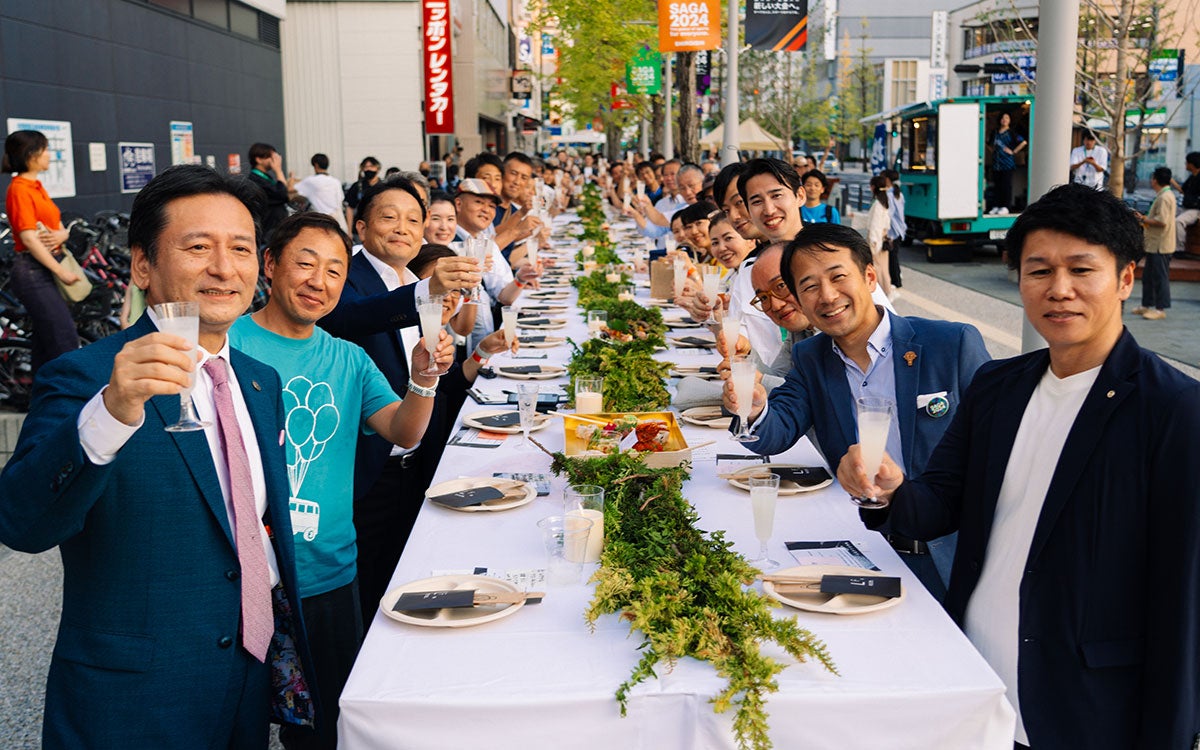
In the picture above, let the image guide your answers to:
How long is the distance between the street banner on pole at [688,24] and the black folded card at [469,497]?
11.9m

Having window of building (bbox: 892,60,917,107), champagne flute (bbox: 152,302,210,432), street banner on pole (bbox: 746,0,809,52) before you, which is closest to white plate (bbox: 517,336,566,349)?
champagne flute (bbox: 152,302,210,432)

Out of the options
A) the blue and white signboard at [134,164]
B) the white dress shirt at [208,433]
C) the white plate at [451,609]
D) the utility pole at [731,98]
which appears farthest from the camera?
the utility pole at [731,98]

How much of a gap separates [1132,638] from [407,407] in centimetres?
196

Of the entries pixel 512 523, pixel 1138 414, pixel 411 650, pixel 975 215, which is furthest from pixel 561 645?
pixel 975 215

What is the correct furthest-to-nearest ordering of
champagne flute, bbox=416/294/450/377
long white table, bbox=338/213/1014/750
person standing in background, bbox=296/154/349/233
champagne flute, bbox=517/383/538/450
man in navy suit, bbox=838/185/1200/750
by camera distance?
person standing in background, bbox=296/154/349/233 < champagne flute, bbox=517/383/538/450 < champagne flute, bbox=416/294/450/377 < man in navy suit, bbox=838/185/1200/750 < long white table, bbox=338/213/1014/750

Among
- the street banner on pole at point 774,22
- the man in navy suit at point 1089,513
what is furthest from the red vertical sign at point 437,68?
the man in navy suit at point 1089,513

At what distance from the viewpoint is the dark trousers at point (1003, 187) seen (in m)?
20.3

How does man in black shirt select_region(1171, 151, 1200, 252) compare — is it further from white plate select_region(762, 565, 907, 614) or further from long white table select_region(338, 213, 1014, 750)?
long white table select_region(338, 213, 1014, 750)

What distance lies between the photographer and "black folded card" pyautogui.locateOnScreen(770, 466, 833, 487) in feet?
11.3

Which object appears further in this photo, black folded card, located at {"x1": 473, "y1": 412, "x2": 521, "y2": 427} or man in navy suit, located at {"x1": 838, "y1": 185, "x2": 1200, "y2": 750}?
black folded card, located at {"x1": 473, "y1": 412, "x2": 521, "y2": 427}

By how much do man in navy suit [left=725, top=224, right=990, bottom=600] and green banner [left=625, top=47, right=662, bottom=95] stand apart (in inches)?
844

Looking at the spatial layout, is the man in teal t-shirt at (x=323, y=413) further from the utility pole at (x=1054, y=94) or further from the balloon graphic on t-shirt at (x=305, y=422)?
the utility pole at (x=1054, y=94)

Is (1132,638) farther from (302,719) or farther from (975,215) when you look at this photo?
(975,215)

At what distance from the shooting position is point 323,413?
306 centimetres
